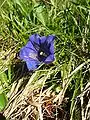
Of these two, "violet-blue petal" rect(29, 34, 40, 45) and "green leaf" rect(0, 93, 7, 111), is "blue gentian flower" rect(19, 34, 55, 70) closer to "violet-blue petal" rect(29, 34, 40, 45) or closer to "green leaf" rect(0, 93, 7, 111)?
"violet-blue petal" rect(29, 34, 40, 45)

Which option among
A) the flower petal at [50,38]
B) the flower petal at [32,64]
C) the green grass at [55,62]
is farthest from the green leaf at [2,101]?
the flower petal at [50,38]

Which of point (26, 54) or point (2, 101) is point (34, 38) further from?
point (2, 101)

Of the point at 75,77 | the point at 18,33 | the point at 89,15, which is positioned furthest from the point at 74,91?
the point at 18,33

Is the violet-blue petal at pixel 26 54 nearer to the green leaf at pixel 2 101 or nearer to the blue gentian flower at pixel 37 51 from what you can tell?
the blue gentian flower at pixel 37 51

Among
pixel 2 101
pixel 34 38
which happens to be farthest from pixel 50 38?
pixel 2 101

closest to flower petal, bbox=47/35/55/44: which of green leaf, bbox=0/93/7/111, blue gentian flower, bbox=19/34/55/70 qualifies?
blue gentian flower, bbox=19/34/55/70
